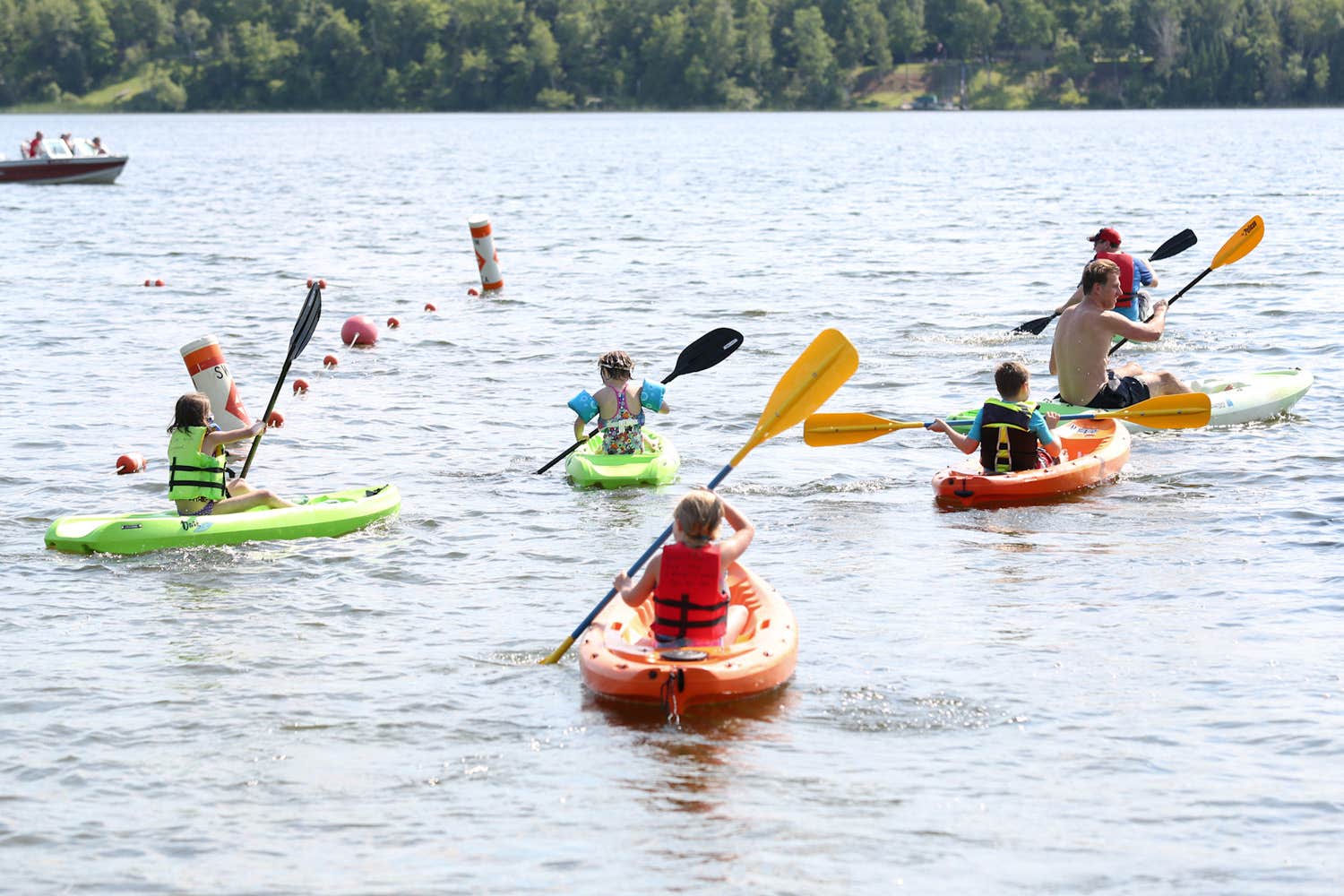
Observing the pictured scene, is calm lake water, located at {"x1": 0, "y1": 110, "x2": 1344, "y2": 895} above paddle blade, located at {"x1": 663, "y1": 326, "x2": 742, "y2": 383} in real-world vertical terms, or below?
below

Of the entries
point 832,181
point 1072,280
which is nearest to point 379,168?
point 832,181

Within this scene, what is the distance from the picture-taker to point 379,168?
57.5 meters

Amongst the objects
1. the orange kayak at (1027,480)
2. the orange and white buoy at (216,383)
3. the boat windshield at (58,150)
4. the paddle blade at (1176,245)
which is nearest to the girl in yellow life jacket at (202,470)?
the orange and white buoy at (216,383)

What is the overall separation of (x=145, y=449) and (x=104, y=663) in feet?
17.2

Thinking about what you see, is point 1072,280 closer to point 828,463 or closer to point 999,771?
point 828,463

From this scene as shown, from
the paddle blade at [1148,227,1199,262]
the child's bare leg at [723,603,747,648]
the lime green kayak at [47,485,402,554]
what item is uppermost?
the paddle blade at [1148,227,1199,262]

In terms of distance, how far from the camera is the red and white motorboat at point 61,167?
42312 mm

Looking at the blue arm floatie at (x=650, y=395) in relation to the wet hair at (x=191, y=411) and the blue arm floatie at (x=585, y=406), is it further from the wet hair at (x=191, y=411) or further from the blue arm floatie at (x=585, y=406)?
the wet hair at (x=191, y=411)

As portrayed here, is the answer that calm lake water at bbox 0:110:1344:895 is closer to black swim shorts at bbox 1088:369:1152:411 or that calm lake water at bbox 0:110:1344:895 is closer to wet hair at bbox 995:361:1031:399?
black swim shorts at bbox 1088:369:1152:411

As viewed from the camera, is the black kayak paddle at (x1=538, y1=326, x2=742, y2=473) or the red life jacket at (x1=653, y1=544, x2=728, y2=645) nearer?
the red life jacket at (x1=653, y1=544, x2=728, y2=645)

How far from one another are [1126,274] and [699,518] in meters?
7.44

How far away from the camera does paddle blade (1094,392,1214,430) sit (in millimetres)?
11430

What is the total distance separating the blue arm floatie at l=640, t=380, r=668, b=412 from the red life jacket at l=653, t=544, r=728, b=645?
4077 millimetres

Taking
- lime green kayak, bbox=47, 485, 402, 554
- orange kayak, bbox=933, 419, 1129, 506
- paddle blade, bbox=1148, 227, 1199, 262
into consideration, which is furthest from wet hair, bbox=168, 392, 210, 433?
paddle blade, bbox=1148, 227, 1199, 262
